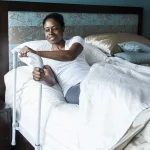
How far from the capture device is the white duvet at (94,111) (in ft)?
3.82

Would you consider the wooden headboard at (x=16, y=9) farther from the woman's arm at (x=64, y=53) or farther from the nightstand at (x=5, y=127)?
the woman's arm at (x=64, y=53)

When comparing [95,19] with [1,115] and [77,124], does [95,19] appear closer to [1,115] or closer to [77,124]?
[1,115]

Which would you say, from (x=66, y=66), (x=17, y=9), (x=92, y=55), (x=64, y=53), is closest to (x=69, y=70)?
(x=66, y=66)

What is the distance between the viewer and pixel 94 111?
1291 millimetres

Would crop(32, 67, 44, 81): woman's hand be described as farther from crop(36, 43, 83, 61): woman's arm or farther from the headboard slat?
the headboard slat

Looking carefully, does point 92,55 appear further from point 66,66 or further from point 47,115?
point 47,115

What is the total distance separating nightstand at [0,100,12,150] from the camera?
188 cm

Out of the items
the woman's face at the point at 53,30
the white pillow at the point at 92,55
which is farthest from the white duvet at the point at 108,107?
the white pillow at the point at 92,55

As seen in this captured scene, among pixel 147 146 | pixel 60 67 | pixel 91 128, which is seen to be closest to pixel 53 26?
pixel 60 67

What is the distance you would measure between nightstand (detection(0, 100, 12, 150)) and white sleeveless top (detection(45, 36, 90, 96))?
417 mm

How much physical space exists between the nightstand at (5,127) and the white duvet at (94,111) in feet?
0.56

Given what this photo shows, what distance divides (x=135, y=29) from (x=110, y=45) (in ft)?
2.44

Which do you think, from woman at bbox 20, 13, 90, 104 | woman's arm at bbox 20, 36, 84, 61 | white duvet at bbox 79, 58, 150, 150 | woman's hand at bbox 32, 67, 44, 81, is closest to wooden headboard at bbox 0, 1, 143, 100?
woman at bbox 20, 13, 90, 104

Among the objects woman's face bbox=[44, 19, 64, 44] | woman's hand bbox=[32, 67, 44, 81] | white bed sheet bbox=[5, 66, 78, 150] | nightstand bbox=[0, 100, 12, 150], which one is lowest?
nightstand bbox=[0, 100, 12, 150]
